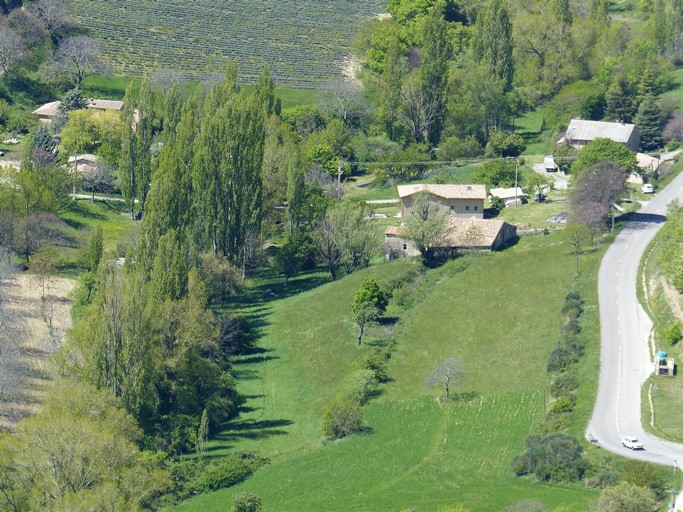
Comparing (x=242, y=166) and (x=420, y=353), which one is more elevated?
(x=242, y=166)

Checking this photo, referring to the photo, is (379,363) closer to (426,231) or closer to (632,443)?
(426,231)

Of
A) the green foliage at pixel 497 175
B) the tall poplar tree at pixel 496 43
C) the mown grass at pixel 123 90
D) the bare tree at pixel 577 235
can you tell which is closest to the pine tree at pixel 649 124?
the tall poplar tree at pixel 496 43

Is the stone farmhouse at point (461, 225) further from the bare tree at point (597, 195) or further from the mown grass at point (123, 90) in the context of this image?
the mown grass at point (123, 90)

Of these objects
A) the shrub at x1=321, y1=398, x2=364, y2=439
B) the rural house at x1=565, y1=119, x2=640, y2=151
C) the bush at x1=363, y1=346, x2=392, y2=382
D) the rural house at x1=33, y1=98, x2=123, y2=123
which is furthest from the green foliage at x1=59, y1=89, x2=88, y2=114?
the shrub at x1=321, y1=398, x2=364, y2=439

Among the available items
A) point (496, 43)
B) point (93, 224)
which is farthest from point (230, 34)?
point (93, 224)

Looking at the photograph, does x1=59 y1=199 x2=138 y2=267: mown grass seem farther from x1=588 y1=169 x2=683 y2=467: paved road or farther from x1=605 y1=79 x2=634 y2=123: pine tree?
x1=605 y1=79 x2=634 y2=123: pine tree

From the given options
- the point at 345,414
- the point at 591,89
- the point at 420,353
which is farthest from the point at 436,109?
the point at 345,414

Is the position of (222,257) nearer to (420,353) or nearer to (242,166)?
(242,166)
